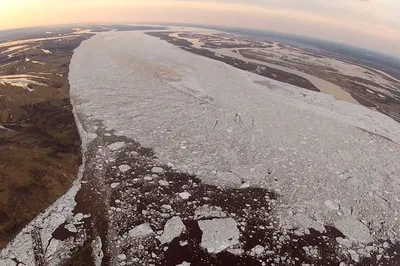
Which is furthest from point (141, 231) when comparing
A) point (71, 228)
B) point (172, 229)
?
point (71, 228)

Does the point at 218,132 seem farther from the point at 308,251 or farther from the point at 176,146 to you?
the point at 308,251

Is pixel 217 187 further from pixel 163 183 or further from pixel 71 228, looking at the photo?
pixel 71 228

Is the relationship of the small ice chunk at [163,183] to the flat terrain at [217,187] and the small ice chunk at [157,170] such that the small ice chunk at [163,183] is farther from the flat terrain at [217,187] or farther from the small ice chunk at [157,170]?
the small ice chunk at [157,170]

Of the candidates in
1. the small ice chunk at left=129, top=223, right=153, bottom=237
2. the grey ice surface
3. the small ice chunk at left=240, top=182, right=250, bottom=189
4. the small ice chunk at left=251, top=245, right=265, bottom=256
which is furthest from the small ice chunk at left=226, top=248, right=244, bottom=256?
the small ice chunk at left=240, top=182, right=250, bottom=189

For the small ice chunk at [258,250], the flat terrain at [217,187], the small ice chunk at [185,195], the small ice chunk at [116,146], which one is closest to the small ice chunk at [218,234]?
the flat terrain at [217,187]

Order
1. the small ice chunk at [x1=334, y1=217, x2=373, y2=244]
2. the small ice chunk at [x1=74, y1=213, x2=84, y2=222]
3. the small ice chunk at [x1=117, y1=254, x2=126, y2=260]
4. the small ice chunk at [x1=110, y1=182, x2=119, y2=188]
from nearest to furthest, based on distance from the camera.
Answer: the small ice chunk at [x1=117, y1=254, x2=126, y2=260] < the small ice chunk at [x1=74, y1=213, x2=84, y2=222] < the small ice chunk at [x1=334, y1=217, x2=373, y2=244] < the small ice chunk at [x1=110, y1=182, x2=119, y2=188]

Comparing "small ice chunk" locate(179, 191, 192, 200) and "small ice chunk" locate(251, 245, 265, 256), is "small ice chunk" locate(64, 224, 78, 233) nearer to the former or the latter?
"small ice chunk" locate(179, 191, 192, 200)

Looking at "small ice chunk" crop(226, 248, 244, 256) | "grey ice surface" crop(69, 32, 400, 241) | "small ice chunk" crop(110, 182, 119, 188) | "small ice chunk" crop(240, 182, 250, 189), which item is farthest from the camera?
"small ice chunk" crop(240, 182, 250, 189)
